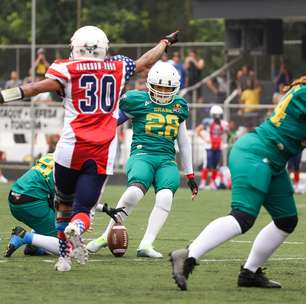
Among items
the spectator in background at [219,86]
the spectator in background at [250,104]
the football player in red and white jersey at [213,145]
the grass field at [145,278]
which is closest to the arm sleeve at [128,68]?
the grass field at [145,278]

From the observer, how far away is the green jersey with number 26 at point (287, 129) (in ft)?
28.5

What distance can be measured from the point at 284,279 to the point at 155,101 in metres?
2.74

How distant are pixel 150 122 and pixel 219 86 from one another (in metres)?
16.8

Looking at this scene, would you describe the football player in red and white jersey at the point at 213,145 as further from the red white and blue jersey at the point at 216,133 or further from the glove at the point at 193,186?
the glove at the point at 193,186

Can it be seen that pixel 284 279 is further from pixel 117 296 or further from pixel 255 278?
pixel 117 296

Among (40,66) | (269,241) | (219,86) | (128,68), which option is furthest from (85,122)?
(40,66)

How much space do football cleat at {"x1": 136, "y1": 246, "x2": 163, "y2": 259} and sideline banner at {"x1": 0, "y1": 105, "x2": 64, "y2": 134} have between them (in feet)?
51.3

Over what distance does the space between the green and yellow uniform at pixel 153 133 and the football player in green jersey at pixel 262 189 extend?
2.61 meters

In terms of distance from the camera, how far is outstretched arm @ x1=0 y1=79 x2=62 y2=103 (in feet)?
29.5

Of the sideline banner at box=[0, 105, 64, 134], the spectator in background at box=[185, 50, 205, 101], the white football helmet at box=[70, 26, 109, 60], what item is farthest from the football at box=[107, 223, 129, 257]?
the spectator in background at box=[185, 50, 205, 101]

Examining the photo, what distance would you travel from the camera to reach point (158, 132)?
460 inches

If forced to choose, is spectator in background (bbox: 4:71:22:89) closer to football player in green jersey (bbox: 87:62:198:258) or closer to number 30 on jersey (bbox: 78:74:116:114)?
football player in green jersey (bbox: 87:62:198:258)

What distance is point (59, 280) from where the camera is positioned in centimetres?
921

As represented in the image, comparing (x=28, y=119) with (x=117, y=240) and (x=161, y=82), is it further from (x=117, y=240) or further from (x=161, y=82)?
(x=117, y=240)
